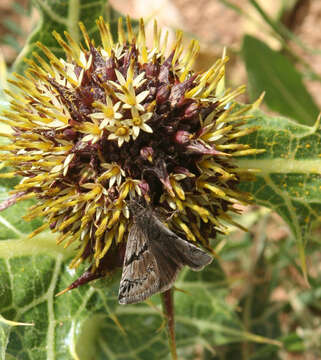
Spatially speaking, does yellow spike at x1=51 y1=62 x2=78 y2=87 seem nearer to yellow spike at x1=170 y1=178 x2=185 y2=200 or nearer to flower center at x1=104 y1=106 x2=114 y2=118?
flower center at x1=104 y1=106 x2=114 y2=118

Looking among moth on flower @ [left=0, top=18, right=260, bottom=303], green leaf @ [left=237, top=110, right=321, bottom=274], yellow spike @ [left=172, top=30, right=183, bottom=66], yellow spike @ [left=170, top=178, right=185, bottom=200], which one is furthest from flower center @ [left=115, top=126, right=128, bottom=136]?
green leaf @ [left=237, top=110, right=321, bottom=274]

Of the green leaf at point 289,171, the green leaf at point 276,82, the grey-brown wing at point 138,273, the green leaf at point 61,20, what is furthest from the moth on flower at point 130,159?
the green leaf at point 276,82

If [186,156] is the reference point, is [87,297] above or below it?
below

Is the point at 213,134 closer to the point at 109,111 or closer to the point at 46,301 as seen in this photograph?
the point at 109,111

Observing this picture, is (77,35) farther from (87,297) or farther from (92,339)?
(92,339)

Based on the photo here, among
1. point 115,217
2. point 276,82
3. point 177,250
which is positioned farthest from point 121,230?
point 276,82

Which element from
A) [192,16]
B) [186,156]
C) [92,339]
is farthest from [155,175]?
[192,16]
